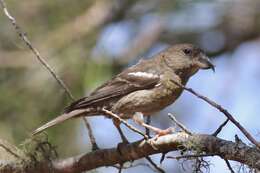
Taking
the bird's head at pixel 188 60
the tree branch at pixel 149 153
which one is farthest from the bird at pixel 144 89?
the tree branch at pixel 149 153

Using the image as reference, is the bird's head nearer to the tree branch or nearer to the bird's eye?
the bird's eye

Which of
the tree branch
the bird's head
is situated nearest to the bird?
the bird's head

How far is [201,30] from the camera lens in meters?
8.30

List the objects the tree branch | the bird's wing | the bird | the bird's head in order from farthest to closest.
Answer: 1. the bird's head
2. the bird's wing
3. the bird
4. the tree branch

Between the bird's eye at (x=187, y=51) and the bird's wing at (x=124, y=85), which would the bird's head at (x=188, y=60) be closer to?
the bird's eye at (x=187, y=51)

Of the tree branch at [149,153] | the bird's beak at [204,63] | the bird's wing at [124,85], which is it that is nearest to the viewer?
the tree branch at [149,153]

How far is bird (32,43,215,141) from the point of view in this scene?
212 inches

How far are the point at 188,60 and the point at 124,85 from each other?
63 centimetres

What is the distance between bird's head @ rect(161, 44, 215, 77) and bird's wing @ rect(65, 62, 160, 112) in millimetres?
259

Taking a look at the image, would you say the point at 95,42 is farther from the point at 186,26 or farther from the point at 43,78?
the point at 186,26

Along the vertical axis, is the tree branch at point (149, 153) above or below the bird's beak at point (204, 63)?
below

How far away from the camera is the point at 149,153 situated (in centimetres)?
432

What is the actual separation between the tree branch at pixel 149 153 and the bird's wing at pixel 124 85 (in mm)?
1057

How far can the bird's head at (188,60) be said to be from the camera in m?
6.04
